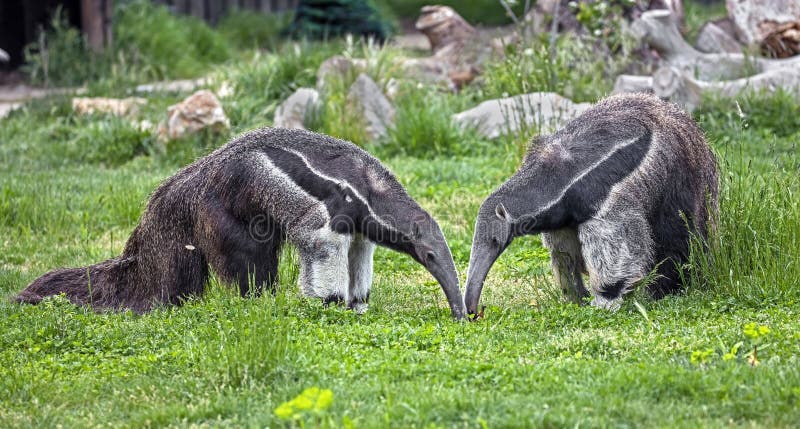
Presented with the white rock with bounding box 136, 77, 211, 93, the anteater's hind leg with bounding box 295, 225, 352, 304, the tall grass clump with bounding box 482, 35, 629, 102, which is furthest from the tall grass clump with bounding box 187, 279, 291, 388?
the white rock with bounding box 136, 77, 211, 93

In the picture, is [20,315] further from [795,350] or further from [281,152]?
[795,350]

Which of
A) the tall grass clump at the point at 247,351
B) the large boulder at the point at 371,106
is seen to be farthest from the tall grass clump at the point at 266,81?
the tall grass clump at the point at 247,351

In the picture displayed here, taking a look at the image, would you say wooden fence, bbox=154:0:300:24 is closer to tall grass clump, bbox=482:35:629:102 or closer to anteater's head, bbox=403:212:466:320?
tall grass clump, bbox=482:35:629:102

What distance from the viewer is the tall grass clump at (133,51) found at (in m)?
17.3

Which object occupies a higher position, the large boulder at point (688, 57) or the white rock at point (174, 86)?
the large boulder at point (688, 57)

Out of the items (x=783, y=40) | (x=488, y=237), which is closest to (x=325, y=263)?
(x=488, y=237)

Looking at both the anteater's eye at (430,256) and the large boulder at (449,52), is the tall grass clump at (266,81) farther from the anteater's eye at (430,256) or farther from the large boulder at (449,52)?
the anteater's eye at (430,256)

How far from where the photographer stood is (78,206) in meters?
10.6

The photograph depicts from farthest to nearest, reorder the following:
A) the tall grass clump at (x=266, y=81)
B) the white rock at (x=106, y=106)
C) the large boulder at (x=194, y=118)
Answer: the white rock at (x=106, y=106) < the tall grass clump at (x=266, y=81) < the large boulder at (x=194, y=118)

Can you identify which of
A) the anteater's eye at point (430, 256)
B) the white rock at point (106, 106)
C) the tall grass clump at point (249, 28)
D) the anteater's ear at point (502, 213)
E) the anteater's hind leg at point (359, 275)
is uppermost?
the anteater's ear at point (502, 213)

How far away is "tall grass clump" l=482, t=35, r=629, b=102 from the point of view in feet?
40.8

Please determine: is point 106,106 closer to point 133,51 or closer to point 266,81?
point 266,81

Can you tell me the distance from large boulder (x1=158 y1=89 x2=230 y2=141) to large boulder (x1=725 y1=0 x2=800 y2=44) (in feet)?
24.3

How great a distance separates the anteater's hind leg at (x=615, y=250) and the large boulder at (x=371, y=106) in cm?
588
